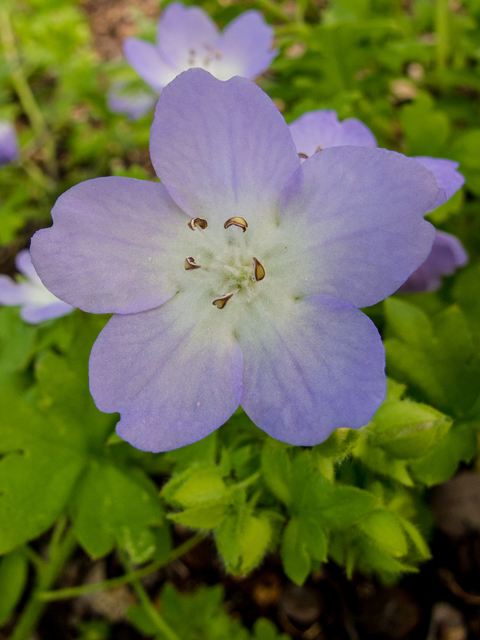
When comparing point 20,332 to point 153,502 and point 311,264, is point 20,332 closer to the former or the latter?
point 153,502

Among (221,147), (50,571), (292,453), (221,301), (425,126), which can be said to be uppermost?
(221,147)

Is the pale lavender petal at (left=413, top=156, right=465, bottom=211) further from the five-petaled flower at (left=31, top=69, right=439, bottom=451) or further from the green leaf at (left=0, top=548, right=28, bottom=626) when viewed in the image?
the green leaf at (left=0, top=548, right=28, bottom=626)

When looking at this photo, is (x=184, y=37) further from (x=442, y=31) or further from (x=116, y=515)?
(x=116, y=515)

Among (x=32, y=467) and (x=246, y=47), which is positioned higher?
(x=246, y=47)

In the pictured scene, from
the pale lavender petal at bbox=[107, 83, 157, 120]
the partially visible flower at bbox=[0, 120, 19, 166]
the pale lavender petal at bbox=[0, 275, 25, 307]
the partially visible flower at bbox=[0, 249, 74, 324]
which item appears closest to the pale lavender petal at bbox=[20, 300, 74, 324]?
the partially visible flower at bbox=[0, 249, 74, 324]

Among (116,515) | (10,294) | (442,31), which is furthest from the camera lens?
(442,31)

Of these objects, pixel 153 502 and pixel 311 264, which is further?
pixel 153 502

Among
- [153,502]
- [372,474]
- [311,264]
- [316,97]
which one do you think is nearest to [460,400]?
[372,474]

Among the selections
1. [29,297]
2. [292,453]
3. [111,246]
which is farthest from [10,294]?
[292,453]
